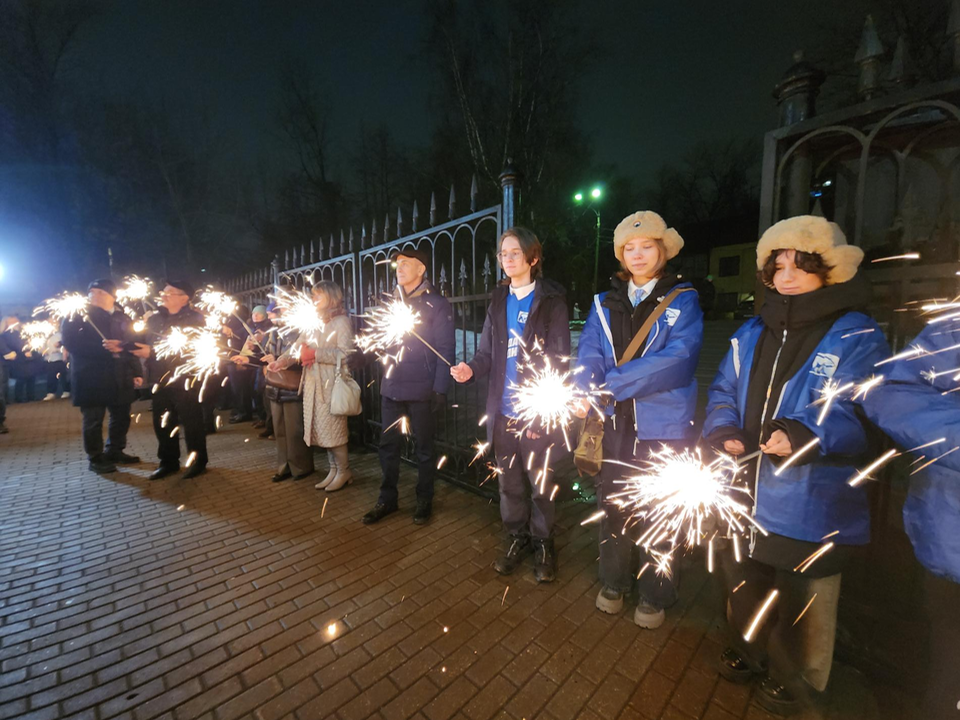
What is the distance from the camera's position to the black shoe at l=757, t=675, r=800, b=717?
204 cm

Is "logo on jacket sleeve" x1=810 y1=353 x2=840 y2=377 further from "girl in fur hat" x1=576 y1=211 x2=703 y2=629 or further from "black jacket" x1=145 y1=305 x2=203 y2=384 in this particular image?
"black jacket" x1=145 y1=305 x2=203 y2=384

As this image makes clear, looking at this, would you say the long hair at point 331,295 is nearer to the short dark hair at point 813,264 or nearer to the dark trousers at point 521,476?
the dark trousers at point 521,476

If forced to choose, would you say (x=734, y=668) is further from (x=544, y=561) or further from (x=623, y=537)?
(x=544, y=561)

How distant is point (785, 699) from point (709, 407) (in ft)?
4.82

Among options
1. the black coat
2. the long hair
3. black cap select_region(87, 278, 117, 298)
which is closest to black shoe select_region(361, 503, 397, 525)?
the long hair

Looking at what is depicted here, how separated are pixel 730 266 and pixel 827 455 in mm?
42110

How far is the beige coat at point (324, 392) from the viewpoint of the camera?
14.8ft

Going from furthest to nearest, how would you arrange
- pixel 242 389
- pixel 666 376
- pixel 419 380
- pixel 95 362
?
pixel 242 389, pixel 95 362, pixel 419 380, pixel 666 376

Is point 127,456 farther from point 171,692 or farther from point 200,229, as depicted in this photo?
point 200,229

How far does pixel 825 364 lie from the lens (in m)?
1.88

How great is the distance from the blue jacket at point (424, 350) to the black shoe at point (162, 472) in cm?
343

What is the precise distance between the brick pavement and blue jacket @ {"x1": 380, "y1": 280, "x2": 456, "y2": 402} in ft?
4.24

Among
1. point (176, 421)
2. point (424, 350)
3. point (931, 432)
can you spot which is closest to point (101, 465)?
point (176, 421)

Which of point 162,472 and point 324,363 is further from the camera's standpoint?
point 162,472
